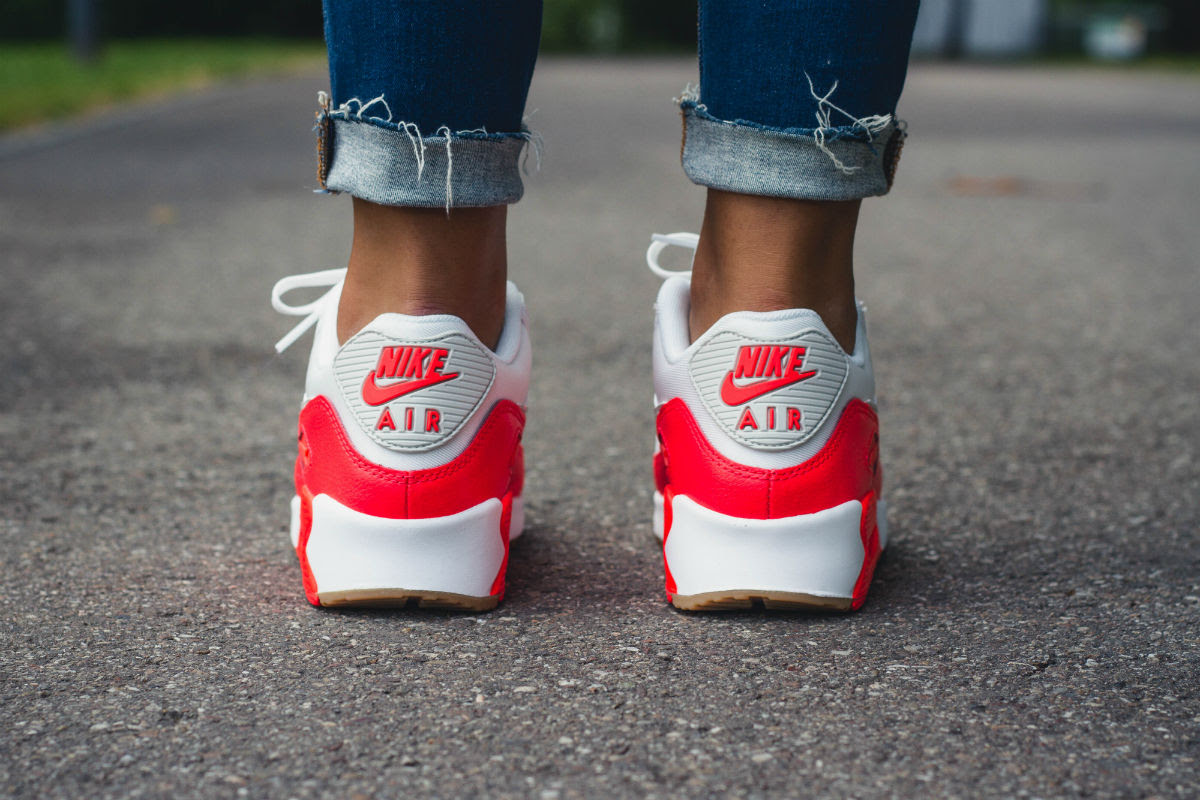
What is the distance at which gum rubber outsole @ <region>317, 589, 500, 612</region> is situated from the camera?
3.97ft

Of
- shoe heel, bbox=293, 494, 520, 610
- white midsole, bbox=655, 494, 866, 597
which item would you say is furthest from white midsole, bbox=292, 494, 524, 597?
white midsole, bbox=655, 494, 866, 597

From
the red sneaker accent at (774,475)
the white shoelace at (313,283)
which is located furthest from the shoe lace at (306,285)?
the red sneaker accent at (774,475)

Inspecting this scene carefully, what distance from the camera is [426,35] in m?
1.15

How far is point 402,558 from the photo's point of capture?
1.21 meters

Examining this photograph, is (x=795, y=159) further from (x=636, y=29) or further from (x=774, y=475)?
(x=636, y=29)

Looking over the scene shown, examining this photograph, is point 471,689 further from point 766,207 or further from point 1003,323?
point 1003,323

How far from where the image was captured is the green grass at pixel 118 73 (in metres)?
7.10

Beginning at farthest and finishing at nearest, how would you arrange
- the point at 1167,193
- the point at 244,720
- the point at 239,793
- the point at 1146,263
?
1. the point at 1167,193
2. the point at 1146,263
3. the point at 244,720
4. the point at 239,793

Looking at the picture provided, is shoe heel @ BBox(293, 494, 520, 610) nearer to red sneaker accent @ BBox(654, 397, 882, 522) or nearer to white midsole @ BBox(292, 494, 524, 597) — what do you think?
white midsole @ BBox(292, 494, 524, 597)

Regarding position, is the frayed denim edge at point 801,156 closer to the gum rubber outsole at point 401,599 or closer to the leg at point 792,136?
the leg at point 792,136

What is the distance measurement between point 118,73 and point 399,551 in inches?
418

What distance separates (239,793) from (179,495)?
793 millimetres

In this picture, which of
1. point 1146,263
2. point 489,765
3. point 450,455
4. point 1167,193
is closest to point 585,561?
point 450,455

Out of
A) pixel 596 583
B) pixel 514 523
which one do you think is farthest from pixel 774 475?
pixel 514 523
